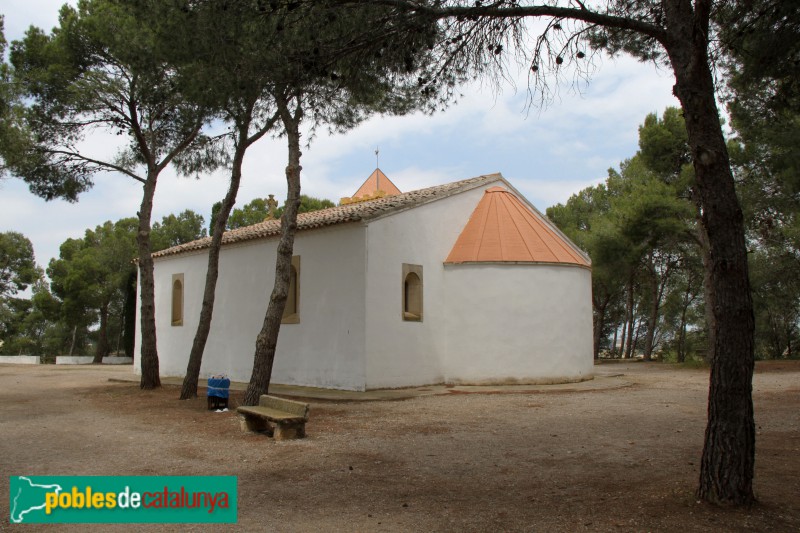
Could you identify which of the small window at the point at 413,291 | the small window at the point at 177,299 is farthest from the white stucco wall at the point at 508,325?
the small window at the point at 177,299

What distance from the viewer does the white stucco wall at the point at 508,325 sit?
1481 cm

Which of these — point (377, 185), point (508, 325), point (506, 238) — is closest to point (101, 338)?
point (377, 185)

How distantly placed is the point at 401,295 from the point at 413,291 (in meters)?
0.62

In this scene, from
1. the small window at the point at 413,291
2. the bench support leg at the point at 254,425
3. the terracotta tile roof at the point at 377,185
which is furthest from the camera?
the terracotta tile roof at the point at 377,185

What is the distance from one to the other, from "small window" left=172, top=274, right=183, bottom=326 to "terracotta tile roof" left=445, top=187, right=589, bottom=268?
33.4ft

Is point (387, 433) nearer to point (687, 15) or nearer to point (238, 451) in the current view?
point (238, 451)

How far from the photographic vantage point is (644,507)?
4.59 metres

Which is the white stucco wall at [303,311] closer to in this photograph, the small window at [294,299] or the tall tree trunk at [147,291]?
the small window at [294,299]

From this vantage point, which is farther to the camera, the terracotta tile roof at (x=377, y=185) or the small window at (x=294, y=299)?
the terracotta tile roof at (x=377, y=185)

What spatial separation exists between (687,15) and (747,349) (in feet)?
8.84

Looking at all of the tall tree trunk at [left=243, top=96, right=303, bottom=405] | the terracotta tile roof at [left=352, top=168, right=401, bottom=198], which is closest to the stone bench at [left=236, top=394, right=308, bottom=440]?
the tall tree trunk at [left=243, top=96, right=303, bottom=405]

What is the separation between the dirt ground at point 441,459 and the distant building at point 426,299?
7.66 ft

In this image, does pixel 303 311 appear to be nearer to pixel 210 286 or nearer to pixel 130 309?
pixel 210 286

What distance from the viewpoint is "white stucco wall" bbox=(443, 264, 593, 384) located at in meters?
14.8
